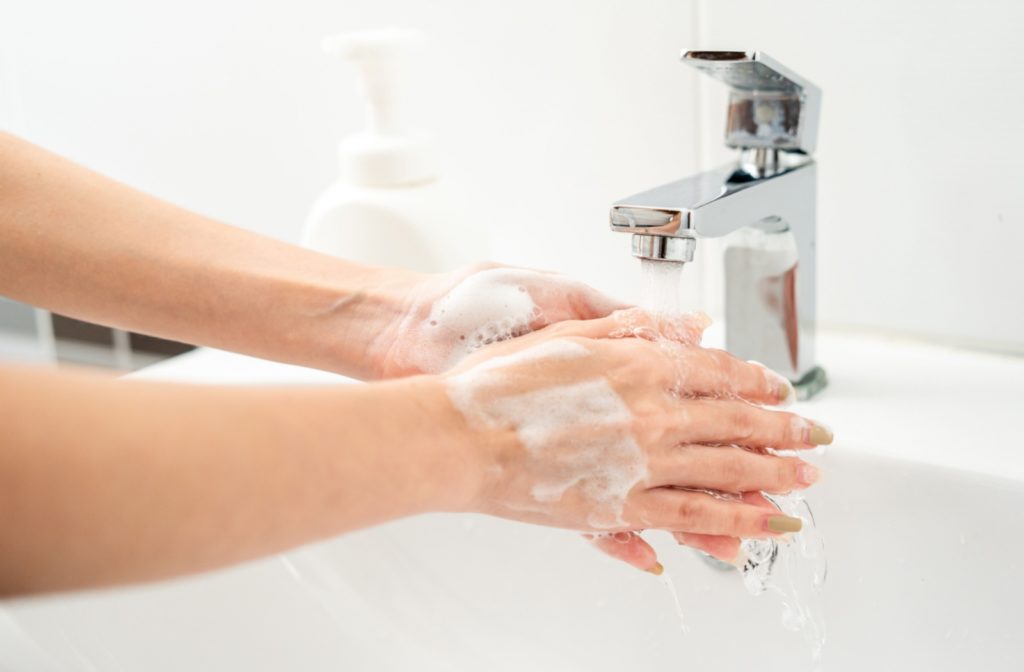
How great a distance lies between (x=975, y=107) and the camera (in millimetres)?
581

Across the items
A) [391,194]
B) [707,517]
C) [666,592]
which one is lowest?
[666,592]

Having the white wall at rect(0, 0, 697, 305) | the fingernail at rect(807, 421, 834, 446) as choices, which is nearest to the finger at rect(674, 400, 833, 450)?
the fingernail at rect(807, 421, 834, 446)

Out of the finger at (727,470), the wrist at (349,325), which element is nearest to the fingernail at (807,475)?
the finger at (727,470)

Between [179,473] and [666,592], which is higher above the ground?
[179,473]

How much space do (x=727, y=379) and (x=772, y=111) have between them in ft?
0.48

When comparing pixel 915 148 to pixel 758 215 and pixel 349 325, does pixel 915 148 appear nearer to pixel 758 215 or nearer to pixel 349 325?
pixel 758 215

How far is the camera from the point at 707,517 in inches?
18.5

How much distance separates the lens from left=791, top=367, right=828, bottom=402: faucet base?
24.0 inches

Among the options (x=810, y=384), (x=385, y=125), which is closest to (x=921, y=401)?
(x=810, y=384)

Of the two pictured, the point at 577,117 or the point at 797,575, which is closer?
the point at 797,575

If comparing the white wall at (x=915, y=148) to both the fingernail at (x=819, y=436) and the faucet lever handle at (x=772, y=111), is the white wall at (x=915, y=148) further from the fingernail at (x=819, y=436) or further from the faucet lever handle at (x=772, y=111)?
the fingernail at (x=819, y=436)

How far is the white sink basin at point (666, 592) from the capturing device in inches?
20.7

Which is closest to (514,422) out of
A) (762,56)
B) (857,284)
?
(762,56)

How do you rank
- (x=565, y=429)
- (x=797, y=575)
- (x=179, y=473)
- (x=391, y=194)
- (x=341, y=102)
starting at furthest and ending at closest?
1. (x=341, y=102)
2. (x=391, y=194)
3. (x=797, y=575)
4. (x=565, y=429)
5. (x=179, y=473)
